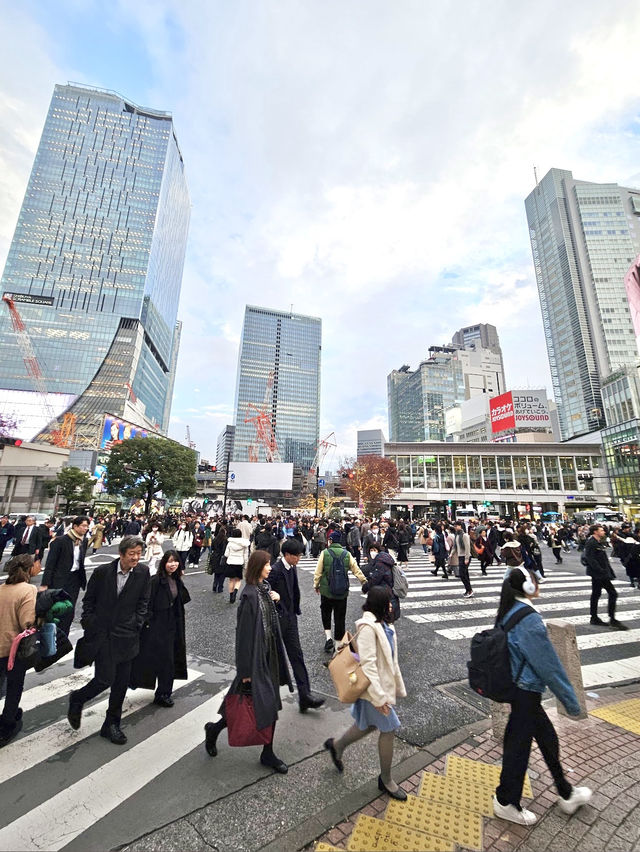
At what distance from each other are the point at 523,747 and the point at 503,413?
7119 cm

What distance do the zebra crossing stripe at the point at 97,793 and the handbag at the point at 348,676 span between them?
1745mm

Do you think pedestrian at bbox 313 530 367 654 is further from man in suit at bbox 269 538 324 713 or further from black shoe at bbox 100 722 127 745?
black shoe at bbox 100 722 127 745

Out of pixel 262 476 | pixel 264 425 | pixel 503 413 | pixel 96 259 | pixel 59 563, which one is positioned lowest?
pixel 59 563

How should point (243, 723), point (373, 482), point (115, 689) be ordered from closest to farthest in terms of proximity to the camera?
point (243, 723) < point (115, 689) < point (373, 482)

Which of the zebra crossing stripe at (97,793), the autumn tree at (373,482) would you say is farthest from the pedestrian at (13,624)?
the autumn tree at (373,482)

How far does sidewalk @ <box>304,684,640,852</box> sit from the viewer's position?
2299 mm

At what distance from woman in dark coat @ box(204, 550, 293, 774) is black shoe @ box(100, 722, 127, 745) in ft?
2.97

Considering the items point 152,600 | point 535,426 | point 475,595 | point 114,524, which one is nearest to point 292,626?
point 152,600

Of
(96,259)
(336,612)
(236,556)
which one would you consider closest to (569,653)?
(336,612)

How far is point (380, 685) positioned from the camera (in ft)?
8.78

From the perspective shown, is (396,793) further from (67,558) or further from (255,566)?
(67,558)

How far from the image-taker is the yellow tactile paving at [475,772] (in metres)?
2.89

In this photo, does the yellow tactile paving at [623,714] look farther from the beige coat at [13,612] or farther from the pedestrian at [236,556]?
the pedestrian at [236,556]

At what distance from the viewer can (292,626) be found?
4.16 m
